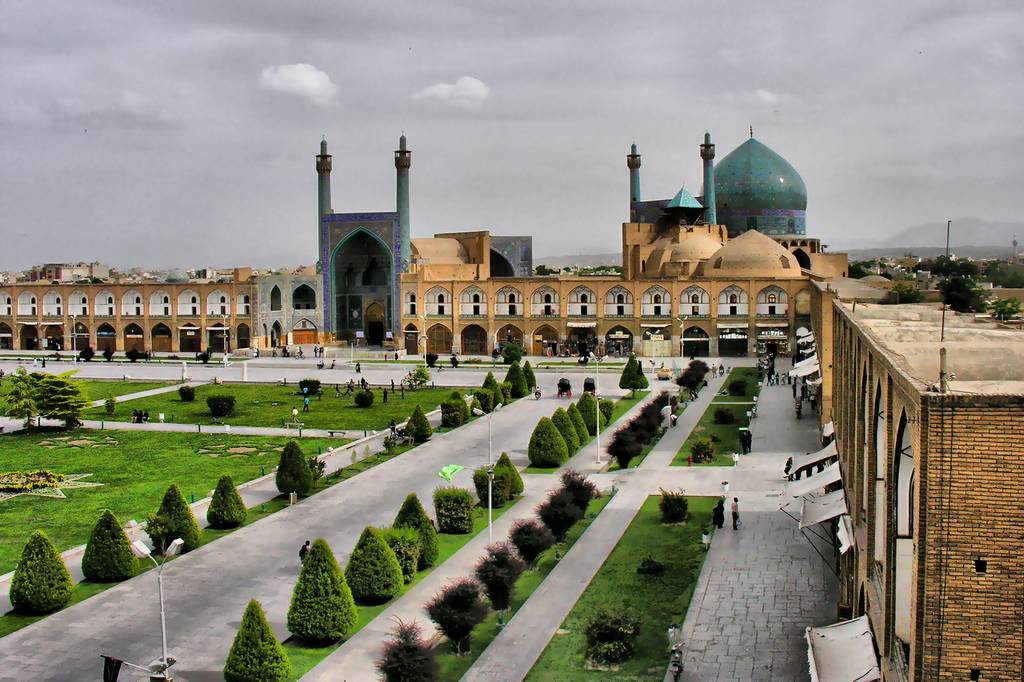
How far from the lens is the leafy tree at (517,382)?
140 feet

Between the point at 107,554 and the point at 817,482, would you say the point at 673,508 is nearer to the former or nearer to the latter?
the point at 817,482

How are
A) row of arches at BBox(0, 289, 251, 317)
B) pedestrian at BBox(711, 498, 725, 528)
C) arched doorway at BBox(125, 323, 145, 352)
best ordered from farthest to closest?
arched doorway at BBox(125, 323, 145, 352) < row of arches at BBox(0, 289, 251, 317) < pedestrian at BBox(711, 498, 725, 528)

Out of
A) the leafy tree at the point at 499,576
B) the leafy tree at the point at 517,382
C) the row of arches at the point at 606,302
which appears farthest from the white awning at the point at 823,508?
the row of arches at the point at 606,302

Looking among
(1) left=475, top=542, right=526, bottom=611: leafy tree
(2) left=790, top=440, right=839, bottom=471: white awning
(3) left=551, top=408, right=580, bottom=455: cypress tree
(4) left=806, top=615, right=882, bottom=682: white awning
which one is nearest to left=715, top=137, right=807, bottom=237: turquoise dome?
(3) left=551, top=408, right=580, bottom=455: cypress tree

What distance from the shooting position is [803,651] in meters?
14.6

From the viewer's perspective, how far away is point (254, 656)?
13203 mm

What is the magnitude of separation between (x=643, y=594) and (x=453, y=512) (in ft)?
17.2

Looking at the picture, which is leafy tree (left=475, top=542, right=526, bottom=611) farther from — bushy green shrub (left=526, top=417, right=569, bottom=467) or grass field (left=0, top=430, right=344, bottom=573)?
bushy green shrub (left=526, top=417, right=569, bottom=467)

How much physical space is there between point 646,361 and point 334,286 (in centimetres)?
2385

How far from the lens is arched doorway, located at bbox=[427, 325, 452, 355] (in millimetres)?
65688

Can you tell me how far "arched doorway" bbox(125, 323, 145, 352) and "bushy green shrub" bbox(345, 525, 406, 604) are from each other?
58087 millimetres

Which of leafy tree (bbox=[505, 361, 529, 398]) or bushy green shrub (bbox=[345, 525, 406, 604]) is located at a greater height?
leafy tree (bbox=[505, 361, 529, 398])

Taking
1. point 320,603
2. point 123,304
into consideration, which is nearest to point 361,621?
point 320,603

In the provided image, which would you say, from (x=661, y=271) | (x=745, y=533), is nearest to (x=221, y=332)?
(x=661, y=271)
